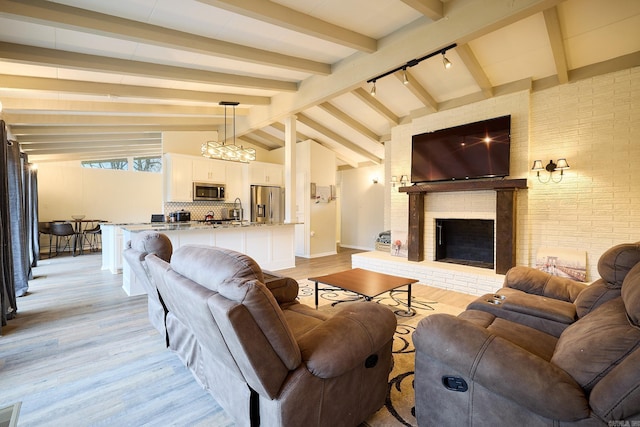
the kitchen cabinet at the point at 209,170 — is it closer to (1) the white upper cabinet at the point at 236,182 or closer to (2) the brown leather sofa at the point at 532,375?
(1) the white upper cabinet at the point at 236,182

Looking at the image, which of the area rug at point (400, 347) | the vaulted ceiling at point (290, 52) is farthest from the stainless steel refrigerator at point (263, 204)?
the area rug at point (400, 347)

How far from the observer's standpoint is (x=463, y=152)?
14.7 ft

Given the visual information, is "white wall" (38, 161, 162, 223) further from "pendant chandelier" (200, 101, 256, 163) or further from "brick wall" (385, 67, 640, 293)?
"brick wall" (385, 67, 640, 293)

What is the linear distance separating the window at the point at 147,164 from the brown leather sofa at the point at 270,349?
30.2ft

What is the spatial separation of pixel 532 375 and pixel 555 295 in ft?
5.12

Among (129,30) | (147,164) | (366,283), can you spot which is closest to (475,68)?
(366,283)

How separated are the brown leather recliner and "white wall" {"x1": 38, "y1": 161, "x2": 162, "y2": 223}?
979cm

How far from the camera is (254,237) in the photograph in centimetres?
530

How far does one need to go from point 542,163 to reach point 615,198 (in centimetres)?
87

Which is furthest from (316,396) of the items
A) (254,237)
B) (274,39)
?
(254,237)

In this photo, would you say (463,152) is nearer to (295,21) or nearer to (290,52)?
(290,52)

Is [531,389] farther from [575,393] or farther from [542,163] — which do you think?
[542,163]

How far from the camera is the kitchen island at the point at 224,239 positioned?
443 centimetres

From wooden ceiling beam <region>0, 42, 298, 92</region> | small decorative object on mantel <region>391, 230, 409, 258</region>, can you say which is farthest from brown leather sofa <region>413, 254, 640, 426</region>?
wooden ceiling beam <region>0, 42, 298, 92</region>
